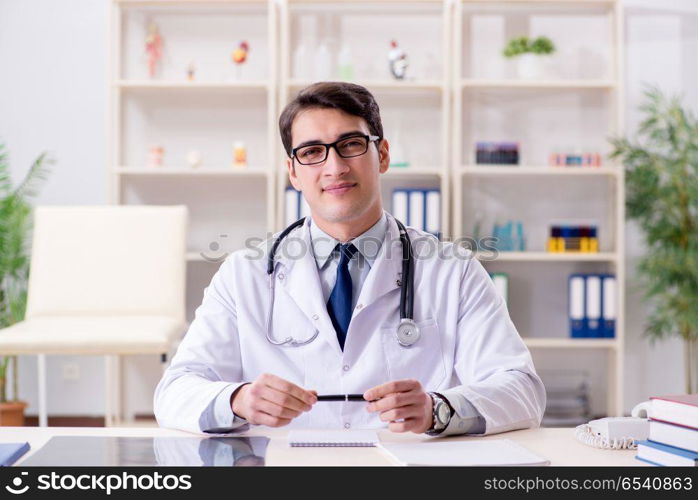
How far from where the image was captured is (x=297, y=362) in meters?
1.62

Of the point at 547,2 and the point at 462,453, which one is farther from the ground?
the point at 547,2

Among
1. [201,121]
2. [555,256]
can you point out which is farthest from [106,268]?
[555,256]

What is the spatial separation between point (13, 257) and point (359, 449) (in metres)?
3.05

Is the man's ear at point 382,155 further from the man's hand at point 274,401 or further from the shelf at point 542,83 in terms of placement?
the shelf at point 542,83

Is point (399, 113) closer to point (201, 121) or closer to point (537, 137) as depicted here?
point (537, 137)

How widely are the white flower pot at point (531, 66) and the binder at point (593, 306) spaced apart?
987mm

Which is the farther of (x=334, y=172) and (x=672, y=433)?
(x=334, y=172)

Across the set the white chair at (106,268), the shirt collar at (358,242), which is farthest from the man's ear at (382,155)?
the white chair at (106,268)

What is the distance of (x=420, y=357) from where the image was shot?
1615 millimetres

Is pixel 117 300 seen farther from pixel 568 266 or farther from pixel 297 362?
pixel 568 266

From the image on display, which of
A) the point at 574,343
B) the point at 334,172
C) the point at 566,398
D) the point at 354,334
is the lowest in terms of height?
the point at 566,398

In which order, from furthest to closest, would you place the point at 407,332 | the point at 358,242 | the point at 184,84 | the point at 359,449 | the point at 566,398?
1. the point at 566,398
2. the point at 184,84
3. the point at 358,242
4. the point at 407,332
5. the point at 359,449

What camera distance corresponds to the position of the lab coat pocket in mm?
1606

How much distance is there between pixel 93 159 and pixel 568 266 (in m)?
2.44
